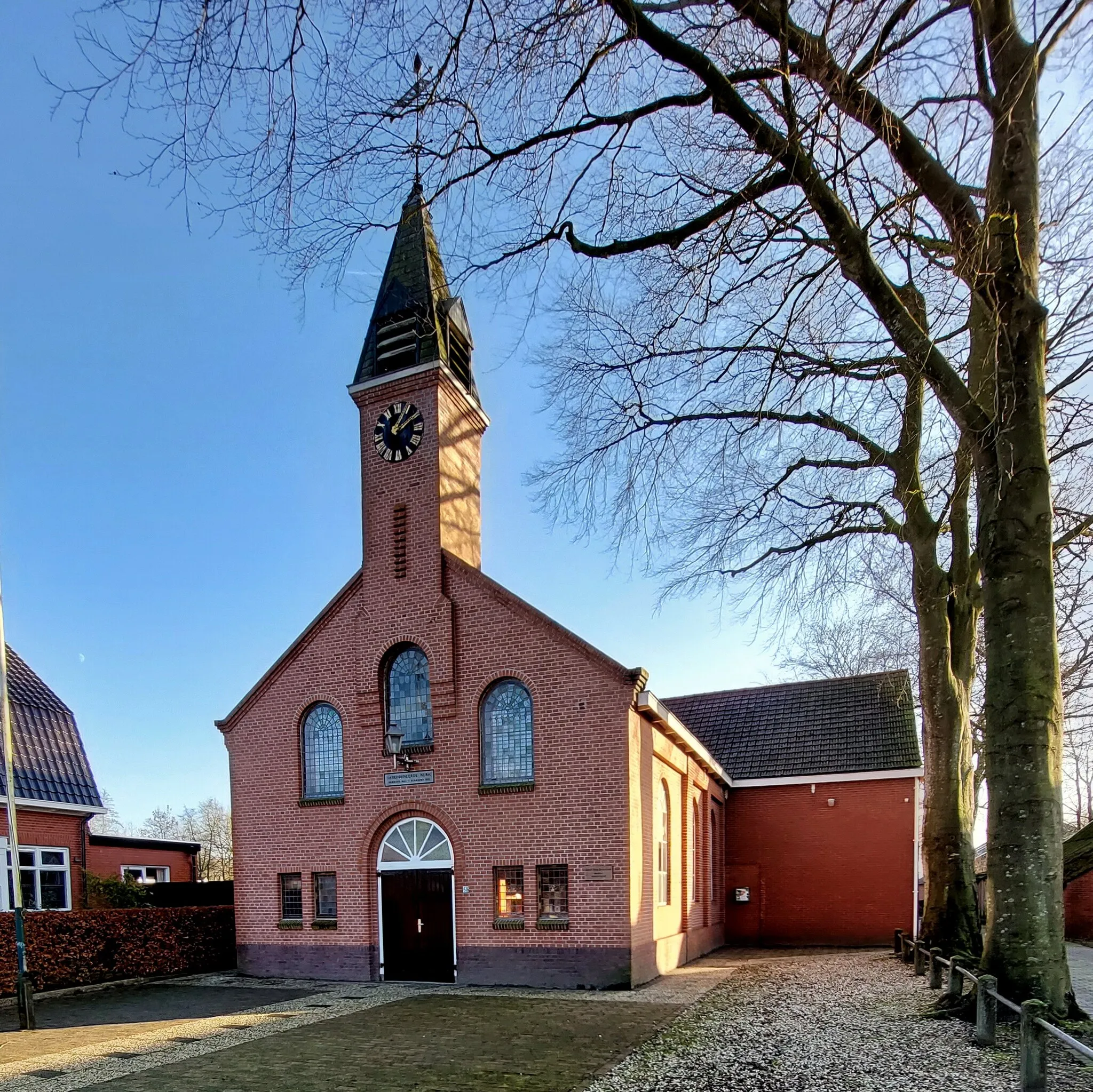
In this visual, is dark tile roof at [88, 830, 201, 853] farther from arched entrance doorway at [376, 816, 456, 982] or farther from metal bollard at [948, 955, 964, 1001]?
metal bollard at [948, 955, 964, 1001]

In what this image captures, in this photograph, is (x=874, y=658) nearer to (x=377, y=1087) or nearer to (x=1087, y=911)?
(x=1087, y=911)

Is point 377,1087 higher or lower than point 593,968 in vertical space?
higher

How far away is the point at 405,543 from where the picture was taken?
51.4ft

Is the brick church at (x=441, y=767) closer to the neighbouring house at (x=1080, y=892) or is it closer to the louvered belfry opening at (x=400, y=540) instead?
the louvered belfry opening at (x=400, y=540)

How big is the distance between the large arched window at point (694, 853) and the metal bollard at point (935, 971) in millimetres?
6447

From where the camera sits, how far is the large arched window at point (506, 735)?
46.3 feet

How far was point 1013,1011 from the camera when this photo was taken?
8117 mm

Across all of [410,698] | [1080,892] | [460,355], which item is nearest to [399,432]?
[460,355]

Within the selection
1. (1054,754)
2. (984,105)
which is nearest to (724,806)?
(1054,754)

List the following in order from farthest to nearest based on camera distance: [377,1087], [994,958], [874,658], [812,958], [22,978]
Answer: [874,658] < [812,958] < [22,978] < [994,958] < [377,1087]

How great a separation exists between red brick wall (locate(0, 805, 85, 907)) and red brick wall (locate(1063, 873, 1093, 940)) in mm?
24229

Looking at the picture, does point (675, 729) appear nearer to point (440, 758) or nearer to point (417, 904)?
point (440, 758)

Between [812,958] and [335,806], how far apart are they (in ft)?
35.1

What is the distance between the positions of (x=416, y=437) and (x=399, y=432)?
0.44 m
